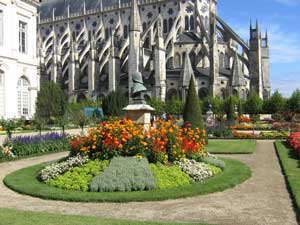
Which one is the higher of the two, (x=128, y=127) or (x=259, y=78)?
(x=259, y=78)

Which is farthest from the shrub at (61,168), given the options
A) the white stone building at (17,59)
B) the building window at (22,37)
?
the building window at (22,37)

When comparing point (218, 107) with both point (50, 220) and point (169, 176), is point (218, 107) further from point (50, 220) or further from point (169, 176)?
point (50, 220)

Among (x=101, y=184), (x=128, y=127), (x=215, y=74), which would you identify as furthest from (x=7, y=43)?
(x=215, y=74)

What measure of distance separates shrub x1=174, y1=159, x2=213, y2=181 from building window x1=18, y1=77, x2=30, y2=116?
20.8m

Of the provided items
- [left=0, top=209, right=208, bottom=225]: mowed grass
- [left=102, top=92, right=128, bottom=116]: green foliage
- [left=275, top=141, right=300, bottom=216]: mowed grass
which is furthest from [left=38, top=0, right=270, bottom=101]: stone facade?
[left=0, top=209, right=208, bottom=225]: mowed grass

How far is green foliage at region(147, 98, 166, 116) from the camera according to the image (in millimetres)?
42356

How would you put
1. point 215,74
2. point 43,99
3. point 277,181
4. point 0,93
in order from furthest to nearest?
point 215,74, point 43,99, point 0,93, point 277,181

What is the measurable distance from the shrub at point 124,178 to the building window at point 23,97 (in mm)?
21039

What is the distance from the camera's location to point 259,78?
4744 centimetres

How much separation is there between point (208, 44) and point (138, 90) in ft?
124

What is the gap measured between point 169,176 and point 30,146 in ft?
28.0

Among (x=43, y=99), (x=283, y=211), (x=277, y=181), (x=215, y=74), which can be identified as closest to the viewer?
(x=283, y=211)

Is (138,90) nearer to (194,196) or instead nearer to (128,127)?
(128,127)

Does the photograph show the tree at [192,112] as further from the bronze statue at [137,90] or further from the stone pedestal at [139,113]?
the stone pedestal at [139,113]
